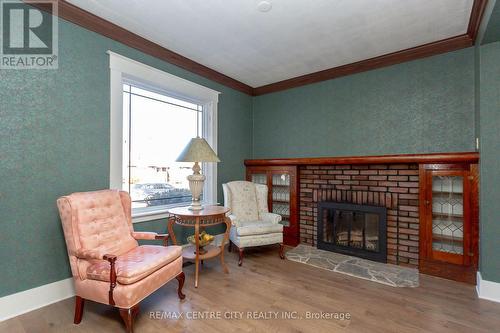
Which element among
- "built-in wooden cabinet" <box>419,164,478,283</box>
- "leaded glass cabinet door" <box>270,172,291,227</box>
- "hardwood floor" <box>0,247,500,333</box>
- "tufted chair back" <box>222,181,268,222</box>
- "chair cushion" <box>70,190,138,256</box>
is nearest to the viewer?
"hardwood floor" <box>0,247,500,333</box>

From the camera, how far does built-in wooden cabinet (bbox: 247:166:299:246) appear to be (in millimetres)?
3938

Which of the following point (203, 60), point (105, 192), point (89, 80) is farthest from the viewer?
point (203, 60)

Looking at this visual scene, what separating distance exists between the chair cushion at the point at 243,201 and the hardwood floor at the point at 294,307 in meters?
0.90

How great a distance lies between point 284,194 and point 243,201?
2.57 ft

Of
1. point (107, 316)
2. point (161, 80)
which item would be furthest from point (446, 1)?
point (107, 316)

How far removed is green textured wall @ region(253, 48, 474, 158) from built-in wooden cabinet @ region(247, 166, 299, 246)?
0.35 metres

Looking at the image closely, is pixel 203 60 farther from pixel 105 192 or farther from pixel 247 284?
pixel 247 284

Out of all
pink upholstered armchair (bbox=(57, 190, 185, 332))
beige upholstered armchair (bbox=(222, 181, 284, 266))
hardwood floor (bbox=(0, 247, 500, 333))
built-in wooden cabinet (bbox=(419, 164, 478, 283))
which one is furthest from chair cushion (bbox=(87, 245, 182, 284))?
built-in wooden cabinet (bbox=(419, 164, 478, 283))

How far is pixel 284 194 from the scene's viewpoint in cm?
410

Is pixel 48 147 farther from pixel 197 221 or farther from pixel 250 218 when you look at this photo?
pixel 250 218

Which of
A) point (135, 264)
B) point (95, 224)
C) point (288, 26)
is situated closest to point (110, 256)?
point (135, 264)

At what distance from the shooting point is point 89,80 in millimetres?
2490

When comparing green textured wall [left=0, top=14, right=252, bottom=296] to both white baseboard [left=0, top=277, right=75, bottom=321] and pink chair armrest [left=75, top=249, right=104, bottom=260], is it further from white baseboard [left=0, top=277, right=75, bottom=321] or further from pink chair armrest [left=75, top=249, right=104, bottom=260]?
pink chair armrest [left=75, top=249, right=104, bottom=260]

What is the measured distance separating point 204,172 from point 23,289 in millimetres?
2376
